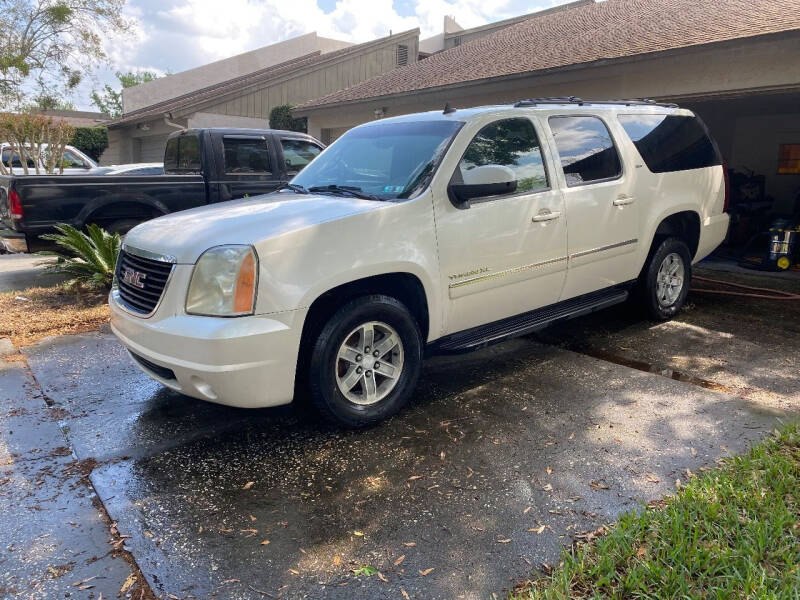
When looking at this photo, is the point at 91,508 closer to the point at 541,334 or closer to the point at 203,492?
the point at 203,492

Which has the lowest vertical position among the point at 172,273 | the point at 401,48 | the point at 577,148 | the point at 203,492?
the point at 203,492

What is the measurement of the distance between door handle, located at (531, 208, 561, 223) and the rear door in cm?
493

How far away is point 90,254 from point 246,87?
1568 centimetres

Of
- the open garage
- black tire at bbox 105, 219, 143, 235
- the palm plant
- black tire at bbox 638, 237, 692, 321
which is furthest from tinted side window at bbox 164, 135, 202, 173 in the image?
the open garage

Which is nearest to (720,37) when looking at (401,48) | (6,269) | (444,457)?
(444,457)

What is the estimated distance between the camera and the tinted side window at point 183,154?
28.3ft

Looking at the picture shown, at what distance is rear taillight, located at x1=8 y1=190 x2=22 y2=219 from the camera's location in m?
7.27

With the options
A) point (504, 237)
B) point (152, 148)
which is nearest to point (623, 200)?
point (504, 237)

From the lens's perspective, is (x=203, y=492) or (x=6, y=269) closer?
(x=203, y=492)

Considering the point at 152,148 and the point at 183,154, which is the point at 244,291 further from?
the point at 152,148

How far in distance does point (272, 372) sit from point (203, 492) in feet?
2.34

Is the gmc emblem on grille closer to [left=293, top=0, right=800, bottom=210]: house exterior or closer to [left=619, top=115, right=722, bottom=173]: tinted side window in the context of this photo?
[left=619, top=115, right=722, bottom=173]: tinted side window

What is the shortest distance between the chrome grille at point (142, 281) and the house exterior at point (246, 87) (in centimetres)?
1775

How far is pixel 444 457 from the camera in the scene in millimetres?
3641
